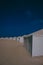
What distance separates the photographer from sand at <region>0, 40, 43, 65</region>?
2723 millimetres

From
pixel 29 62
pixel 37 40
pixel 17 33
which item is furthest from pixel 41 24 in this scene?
pixel 29 62

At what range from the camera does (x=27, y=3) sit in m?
2.66

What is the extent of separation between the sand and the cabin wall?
3.8 inches

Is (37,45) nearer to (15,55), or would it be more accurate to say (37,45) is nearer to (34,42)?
(34,42)

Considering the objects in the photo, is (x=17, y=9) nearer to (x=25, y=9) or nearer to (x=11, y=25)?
(x=25, y=9)

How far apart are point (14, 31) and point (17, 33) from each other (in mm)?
67

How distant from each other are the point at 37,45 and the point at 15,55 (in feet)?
1.49

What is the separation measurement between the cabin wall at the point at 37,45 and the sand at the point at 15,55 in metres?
0.10

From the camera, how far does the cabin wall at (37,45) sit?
2.74 metres

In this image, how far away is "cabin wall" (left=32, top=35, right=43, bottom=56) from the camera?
2.74m

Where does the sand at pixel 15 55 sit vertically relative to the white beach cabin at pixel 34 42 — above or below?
below

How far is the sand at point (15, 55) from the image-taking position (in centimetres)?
272

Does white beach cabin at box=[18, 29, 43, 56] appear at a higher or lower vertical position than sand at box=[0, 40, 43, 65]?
higher

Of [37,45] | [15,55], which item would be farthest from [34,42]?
[15,55]
